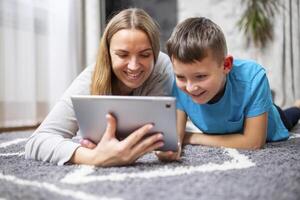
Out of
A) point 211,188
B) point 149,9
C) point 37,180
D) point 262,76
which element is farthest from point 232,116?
point 149,9

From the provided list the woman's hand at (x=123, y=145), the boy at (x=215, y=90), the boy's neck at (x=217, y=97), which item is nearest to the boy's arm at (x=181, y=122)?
the boy at (x=215, y=90)

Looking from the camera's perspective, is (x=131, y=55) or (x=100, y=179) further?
(x=131, y=55)

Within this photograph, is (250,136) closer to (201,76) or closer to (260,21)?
(201,76)

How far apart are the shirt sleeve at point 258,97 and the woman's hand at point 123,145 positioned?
13.8 inches

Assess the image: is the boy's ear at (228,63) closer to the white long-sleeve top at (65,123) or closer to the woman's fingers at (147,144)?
the white long-sleeve top at (65,123)

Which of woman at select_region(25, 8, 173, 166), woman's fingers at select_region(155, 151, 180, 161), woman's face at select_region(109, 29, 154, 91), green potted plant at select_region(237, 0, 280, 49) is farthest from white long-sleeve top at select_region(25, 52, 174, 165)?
green potted plant at select_region(237, 0, 280, 49)

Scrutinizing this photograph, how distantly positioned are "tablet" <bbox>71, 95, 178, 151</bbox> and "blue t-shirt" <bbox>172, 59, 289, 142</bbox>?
0.30 meters

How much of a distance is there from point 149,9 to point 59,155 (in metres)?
2.04

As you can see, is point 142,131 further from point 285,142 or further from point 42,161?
point 285,142

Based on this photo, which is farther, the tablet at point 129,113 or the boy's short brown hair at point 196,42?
the boy's short brown hair at point 196,42

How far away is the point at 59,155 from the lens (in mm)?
930

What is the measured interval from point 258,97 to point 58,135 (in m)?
0.57

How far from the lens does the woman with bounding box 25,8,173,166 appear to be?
0.86 meters

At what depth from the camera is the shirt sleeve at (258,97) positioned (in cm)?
108
